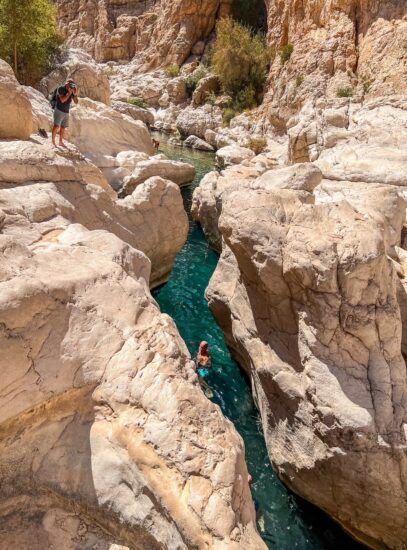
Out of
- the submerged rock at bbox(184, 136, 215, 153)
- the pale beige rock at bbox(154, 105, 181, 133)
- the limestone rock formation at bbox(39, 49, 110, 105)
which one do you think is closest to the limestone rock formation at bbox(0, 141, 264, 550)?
the limestone rock formation at bbox(39, 49, 110, 105)

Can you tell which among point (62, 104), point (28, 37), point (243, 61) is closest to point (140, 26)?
point (243, 61)

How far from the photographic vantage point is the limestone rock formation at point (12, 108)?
30.4ft

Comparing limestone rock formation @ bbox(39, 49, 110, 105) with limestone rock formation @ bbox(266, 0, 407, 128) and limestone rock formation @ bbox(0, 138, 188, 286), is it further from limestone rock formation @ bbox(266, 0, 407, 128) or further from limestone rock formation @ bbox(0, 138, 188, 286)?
limestone rock formation @ bbox(0, 138, 188, 286)

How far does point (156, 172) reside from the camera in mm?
19906

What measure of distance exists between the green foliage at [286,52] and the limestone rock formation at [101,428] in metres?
37.2

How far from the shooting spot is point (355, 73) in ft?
93.5

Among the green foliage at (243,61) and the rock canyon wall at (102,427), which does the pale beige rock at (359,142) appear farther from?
Result: the green foliage at (243,61)

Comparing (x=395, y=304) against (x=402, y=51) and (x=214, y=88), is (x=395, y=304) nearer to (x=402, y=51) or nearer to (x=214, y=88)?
(x=402, y=51)

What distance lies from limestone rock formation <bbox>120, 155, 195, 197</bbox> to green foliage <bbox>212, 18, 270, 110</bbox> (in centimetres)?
1973

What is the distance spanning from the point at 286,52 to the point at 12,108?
3298 centimetres

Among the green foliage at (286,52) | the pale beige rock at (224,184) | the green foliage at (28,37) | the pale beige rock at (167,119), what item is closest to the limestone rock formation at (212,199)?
the pale beige rock at (224,184)

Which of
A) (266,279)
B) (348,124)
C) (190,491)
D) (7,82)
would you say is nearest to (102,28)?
(348,124)

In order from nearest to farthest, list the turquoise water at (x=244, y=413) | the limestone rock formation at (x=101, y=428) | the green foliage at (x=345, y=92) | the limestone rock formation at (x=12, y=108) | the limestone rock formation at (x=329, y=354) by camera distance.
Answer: the limestone rock formation at (x=101, y=428) → the limestone rock formation at (x=329, y=354) → the turquoise water at (x=244, y=413) → the limestone rock formation at (x=12, y=108) → the green foliage at (x=345, y=92)

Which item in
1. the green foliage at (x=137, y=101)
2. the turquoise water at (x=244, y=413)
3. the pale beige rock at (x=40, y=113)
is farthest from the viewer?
the green foliage at (x=137, y=101)
